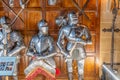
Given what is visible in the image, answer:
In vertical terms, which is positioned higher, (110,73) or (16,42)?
(16,42)

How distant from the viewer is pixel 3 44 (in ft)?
10.9

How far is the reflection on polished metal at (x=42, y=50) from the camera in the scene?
11.0 feet

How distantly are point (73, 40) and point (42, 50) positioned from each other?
0.39 meters

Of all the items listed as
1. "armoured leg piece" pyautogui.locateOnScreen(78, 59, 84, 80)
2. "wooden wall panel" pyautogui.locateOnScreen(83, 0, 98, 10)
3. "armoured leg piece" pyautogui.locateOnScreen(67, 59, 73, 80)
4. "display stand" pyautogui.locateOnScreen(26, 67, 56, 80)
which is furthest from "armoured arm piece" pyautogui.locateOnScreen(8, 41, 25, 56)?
"wooden wall panel" pyautogui.locateOnScreen(83, 0, 98, 10)

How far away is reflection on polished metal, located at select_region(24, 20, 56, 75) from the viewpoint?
3350 mm

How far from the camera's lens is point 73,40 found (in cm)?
337

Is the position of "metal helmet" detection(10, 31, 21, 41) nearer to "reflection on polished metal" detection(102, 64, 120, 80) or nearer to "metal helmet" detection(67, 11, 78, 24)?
"metal helmet" detection(67, 11, 78, 24)

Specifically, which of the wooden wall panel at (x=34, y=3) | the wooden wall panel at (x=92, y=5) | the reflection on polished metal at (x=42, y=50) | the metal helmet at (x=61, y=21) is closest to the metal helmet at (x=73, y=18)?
the metal helmet at (x=61, y=21)

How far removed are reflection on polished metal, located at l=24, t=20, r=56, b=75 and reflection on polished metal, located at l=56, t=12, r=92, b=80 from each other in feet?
0.44

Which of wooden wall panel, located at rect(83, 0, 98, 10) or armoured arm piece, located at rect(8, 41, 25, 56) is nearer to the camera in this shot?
armoured arm piece, located at rect(8, 41, 25, 56)

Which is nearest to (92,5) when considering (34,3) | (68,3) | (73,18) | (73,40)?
(68,3)

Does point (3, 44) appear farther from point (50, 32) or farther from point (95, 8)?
point (95, 8)

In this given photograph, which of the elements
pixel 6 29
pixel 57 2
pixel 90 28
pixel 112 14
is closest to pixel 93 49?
pixel 90 28

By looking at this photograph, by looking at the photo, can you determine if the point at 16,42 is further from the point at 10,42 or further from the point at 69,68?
the point at 69,68
